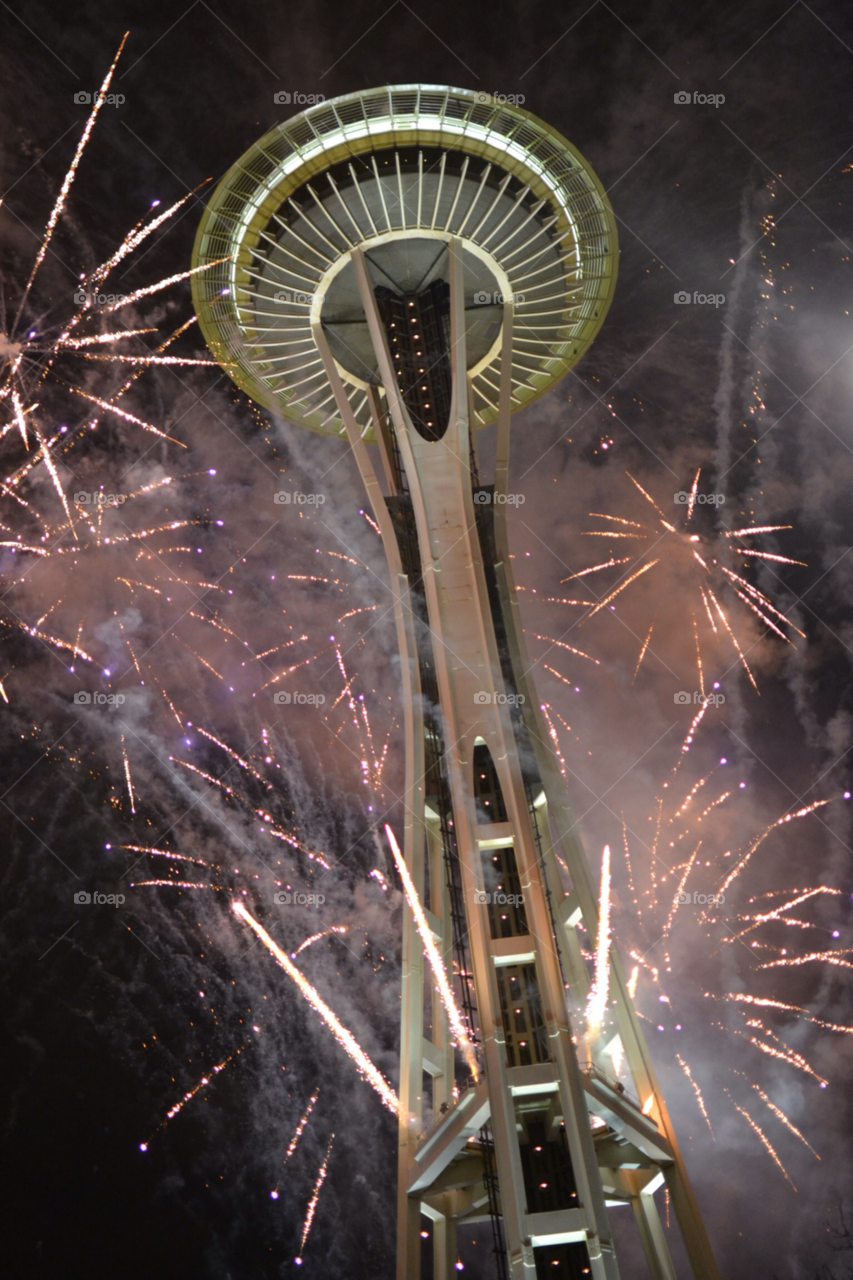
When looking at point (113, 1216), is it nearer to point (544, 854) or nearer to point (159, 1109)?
point (159, 1109)

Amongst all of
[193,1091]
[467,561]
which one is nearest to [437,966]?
[467,561]

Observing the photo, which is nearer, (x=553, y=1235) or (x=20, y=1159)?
(x=553, y=1235)

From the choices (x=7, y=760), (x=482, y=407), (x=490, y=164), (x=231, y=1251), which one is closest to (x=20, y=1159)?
(x=231, y=1251)

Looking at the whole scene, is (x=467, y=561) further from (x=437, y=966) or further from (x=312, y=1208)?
(x=312, y=1208)

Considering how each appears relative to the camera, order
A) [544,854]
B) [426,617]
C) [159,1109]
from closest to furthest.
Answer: [544,854]
[426,617]
[159,1109]

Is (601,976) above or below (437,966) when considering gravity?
below

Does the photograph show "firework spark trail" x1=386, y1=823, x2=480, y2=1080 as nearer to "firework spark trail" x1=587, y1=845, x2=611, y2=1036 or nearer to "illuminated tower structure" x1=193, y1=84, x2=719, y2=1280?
"illuminated tower structure" x1=193, y1=84, x2=719, y2=1280

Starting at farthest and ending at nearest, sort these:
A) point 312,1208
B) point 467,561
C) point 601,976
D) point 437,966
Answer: point 312,1208 < point 467,561 < point 437,966 < point 601,976

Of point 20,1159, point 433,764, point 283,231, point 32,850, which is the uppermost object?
point 283,231
